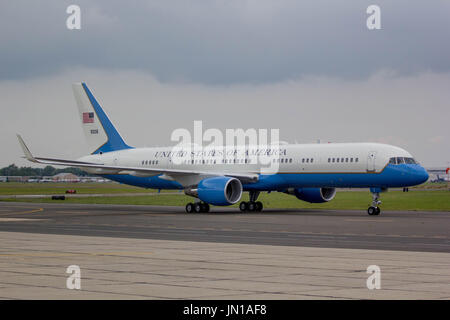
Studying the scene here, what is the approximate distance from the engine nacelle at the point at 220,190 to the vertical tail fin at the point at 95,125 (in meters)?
13.0

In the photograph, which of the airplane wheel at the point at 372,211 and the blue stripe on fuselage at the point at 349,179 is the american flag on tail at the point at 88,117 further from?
the airplane wheel at the point at 372,211

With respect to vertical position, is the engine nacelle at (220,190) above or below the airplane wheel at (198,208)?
above

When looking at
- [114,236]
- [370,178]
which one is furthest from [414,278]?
[370,178]

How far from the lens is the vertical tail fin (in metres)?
53.6

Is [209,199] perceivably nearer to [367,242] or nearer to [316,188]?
[316,188]

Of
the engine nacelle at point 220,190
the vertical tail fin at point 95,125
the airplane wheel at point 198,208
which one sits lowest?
the airplane wheel at point 198,208

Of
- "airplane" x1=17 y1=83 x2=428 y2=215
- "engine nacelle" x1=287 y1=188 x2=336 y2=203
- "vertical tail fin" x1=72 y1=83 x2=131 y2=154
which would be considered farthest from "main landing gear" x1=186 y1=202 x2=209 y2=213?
"vertical tail fin" x1=72 y1=83 x2=131 y2=154

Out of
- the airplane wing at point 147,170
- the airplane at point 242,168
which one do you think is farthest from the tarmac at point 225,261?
the airplane wing at point 147,170

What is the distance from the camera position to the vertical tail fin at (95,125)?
176 ft

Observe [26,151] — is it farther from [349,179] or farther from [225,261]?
[225,261]

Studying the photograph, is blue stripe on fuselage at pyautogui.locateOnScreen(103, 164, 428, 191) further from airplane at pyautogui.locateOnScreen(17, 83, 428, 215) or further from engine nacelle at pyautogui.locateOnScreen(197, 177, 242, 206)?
engine nacelle at pyautogui.locateOnScreen(197, 177, 242, 206)

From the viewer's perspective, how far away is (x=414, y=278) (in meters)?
13.4

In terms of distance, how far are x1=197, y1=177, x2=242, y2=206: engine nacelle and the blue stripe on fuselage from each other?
1802mm

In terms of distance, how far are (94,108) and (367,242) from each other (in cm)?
3547
